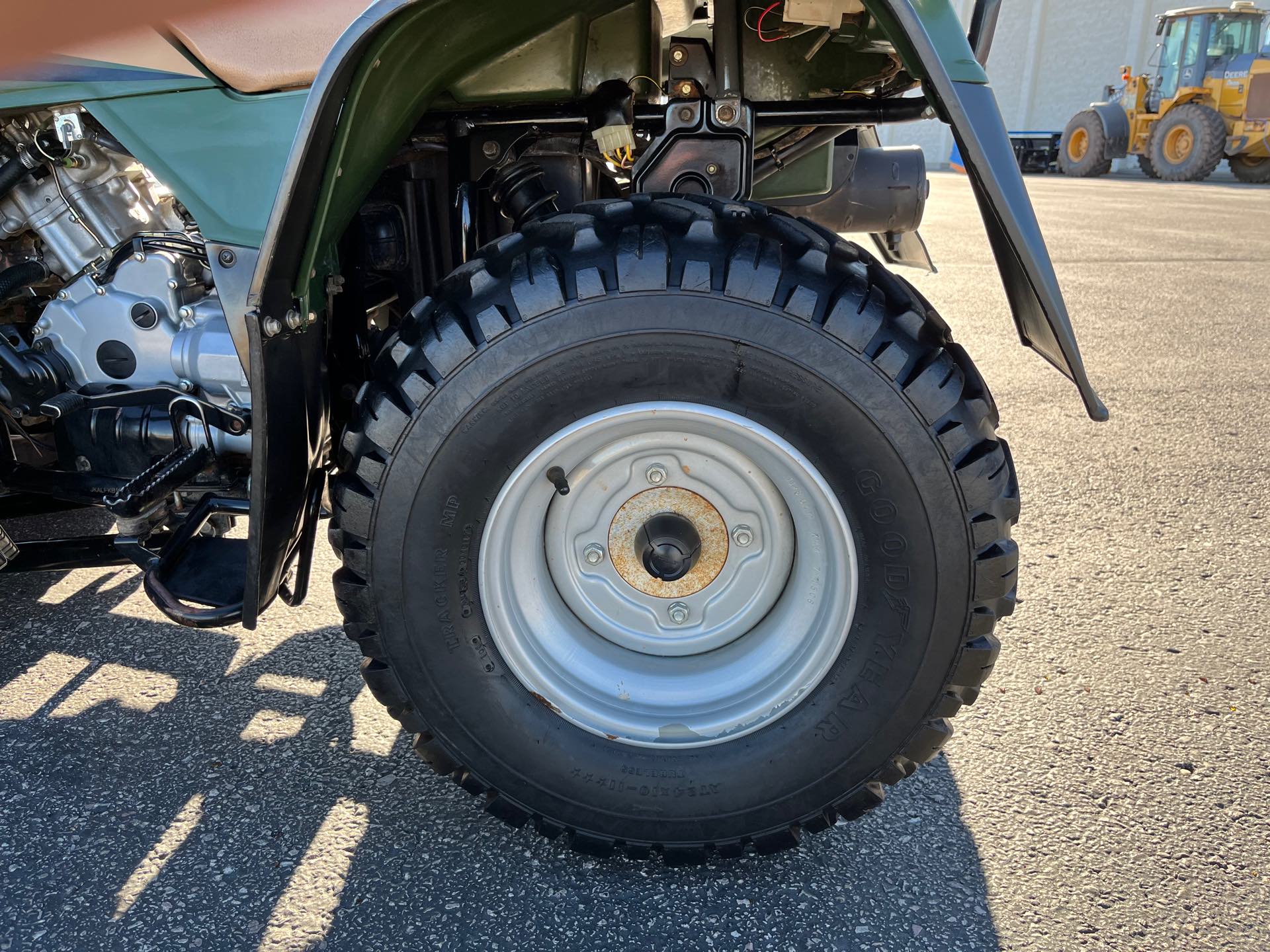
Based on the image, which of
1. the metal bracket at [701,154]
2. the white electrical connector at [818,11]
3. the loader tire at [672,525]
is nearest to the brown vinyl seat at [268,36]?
the loader tire at [672,525]

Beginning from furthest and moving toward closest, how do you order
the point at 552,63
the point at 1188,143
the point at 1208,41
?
the point at 1188,143 < the point at 1208,41 < the point at 552,63

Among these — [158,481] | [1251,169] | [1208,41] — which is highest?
[1208,41]

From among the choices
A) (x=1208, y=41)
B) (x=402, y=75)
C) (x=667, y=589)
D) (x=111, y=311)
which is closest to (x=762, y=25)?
(x=402, y=75)

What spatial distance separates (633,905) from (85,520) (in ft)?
8.62

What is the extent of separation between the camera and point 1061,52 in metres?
25.8

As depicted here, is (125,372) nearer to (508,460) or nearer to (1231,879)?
(508,460)

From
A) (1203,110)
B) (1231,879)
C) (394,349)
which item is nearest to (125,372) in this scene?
(394,349)

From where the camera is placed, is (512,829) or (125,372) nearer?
(512,829)

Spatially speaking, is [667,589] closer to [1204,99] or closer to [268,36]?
[268,36]

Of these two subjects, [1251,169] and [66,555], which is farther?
[1251,169]

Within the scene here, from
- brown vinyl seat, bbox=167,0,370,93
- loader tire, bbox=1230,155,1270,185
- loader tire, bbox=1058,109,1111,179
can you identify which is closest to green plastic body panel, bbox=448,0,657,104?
brown vinyl seat, bbox=167,0,370,93

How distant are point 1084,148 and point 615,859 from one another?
22676 millimetres

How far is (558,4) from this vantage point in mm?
1770

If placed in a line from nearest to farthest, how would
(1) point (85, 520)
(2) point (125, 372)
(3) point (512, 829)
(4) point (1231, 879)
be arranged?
1. (4) point (1231, 879)
2. (3) point (512, 829)
3. (2) point (125, 372)
4. (1) point (85, 520)
